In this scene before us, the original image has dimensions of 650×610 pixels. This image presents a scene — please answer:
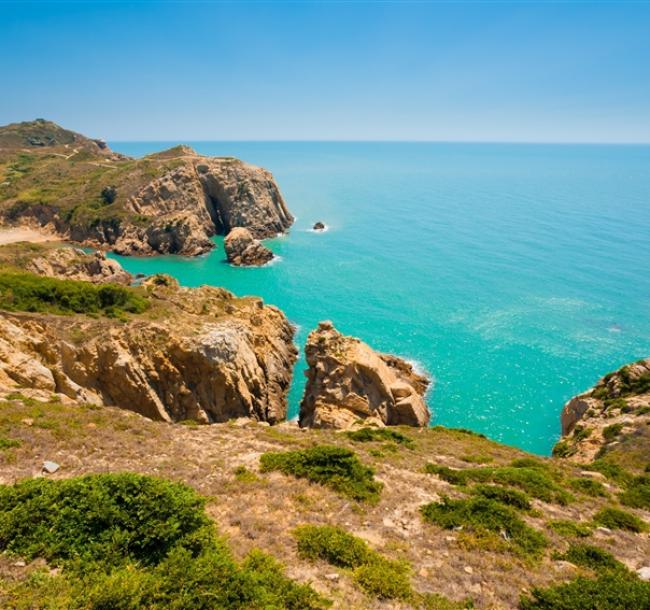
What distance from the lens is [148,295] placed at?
4203cm

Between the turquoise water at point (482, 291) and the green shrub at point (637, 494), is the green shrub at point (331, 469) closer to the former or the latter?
the green shrub at point (637, 494)

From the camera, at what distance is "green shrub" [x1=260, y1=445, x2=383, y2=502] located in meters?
15.2

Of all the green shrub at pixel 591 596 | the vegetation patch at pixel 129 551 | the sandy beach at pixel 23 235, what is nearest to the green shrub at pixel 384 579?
the vegetation patch at pixel 129 551

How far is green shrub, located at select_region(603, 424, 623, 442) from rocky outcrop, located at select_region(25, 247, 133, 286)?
184 feet

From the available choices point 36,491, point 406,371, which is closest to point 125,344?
point 36,491

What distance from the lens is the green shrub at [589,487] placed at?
58.3 feet

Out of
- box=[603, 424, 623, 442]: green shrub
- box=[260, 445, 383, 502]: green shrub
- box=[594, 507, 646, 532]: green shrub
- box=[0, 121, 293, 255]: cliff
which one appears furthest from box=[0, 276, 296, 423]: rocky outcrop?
box=[0, 121, 293, 255]: cliff

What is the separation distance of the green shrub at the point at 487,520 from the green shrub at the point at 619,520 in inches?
146

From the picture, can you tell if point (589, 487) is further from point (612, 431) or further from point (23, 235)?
point (23, 235)

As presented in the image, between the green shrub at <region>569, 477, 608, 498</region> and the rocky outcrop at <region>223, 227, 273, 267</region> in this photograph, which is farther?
the rocky outcrop at <region>223, 227, 273, 267</region>

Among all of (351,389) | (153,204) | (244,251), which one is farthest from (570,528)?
(153,204)

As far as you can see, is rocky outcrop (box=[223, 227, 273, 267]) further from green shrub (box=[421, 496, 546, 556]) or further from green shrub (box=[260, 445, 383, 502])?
green shrub (box=[421, 496, 546, 556])

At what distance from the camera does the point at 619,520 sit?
1521cm

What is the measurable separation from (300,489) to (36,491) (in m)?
8.11
